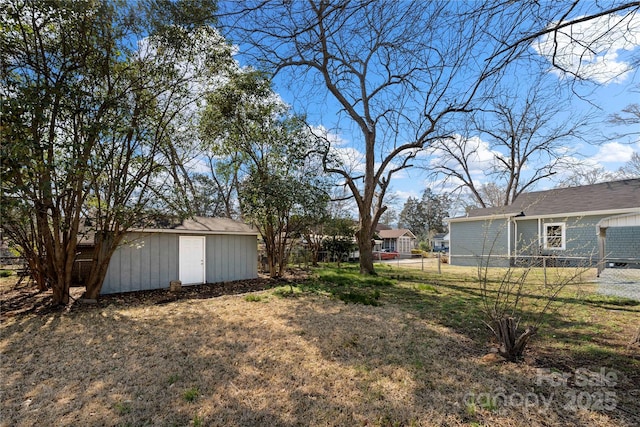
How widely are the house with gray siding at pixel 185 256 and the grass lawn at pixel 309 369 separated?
255 centimetres

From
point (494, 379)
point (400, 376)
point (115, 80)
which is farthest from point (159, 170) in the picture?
point (494, 379)

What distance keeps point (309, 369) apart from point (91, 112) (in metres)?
6.00

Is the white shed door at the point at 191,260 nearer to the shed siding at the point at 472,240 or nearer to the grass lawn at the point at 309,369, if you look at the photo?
the grass lawn at the point at 309,369

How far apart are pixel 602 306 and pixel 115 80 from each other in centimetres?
1108

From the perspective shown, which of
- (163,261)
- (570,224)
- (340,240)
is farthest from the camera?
(340,240)

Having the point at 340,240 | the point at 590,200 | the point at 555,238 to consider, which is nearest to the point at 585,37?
the point at 555,238

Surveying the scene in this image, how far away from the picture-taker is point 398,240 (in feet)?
113

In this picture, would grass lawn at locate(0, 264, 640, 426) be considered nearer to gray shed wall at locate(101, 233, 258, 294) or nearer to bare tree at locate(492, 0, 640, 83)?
gray shed wall at locate(101, 233, 258, 294)

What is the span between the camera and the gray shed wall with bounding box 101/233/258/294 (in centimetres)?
842

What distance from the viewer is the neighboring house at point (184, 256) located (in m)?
8.52

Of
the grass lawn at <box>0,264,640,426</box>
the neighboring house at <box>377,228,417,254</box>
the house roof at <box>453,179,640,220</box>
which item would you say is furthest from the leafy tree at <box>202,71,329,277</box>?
the neighboring house at <box>377,228,417,254</box>

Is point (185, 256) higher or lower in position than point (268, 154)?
lower

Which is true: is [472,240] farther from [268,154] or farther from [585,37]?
[585,37]

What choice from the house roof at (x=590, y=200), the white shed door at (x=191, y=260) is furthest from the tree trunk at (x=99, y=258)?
the house roof at (x=590, y=200)
